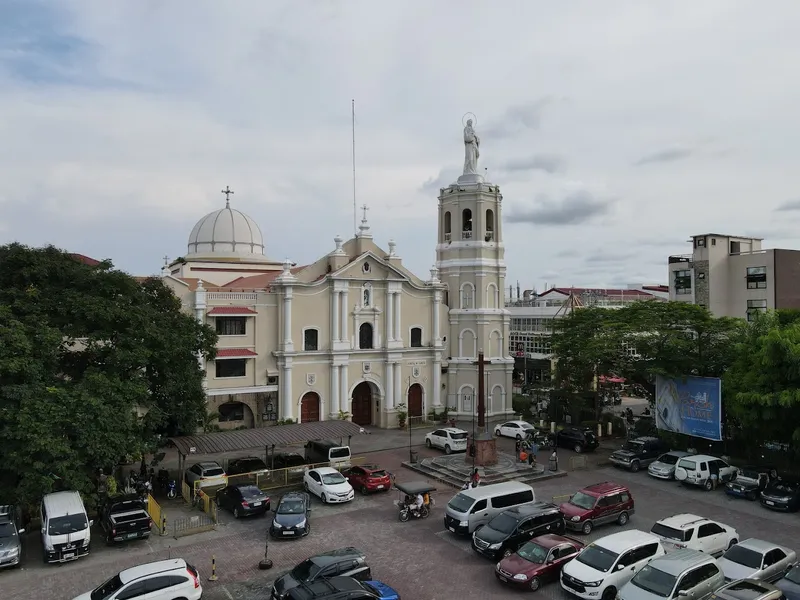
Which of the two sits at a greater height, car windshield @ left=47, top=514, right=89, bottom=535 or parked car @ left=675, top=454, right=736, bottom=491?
car windshield @ left=47, top=514, right=89, bottom=535

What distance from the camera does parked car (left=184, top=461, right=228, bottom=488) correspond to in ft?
82.2

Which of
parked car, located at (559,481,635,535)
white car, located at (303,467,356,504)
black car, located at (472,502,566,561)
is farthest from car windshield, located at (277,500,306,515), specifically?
parked car, located at (559,481,635,535)

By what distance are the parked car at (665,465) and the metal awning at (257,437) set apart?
45.2 feet

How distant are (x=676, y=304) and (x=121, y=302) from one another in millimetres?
27859

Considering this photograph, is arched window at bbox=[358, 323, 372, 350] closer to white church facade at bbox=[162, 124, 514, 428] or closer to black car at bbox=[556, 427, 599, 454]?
white church facade at bbox=[162, 124, 514, 428]

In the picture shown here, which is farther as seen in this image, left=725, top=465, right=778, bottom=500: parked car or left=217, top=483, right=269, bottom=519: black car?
left=725, top=465, right=778, bottom=500: parked car

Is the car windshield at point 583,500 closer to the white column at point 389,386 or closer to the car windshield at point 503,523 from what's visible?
the car windshield at point 503,523

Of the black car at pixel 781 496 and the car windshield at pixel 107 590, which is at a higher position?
the car windshield at pixel 107 590

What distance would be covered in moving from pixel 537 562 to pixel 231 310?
82.9ft

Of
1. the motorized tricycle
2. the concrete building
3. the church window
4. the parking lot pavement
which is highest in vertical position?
the concrete building

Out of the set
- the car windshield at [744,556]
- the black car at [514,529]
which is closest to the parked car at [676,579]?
the car windshield at [744,556]

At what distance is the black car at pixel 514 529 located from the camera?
1819 centimetres

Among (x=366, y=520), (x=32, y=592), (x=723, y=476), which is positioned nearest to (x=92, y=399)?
(x=32, y=592)

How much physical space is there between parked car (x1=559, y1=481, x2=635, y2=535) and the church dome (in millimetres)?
34773
